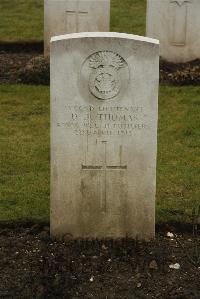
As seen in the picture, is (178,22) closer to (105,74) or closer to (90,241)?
(105,74)

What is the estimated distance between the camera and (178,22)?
11641 millimetres

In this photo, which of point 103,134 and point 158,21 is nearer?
point 103,134

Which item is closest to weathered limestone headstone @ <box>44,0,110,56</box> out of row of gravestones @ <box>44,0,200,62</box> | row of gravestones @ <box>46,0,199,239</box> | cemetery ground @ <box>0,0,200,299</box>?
row of gravestones @ <box>44,0,200,62</box>

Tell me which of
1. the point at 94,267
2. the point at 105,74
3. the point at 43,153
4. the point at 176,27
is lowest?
the point at 94,267

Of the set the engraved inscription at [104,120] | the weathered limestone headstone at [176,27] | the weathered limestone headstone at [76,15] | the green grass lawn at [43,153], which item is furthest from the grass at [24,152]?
the weathered limestone headstone at [176,27]

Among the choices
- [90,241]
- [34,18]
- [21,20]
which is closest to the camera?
[90,241]

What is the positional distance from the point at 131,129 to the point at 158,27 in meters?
6.15

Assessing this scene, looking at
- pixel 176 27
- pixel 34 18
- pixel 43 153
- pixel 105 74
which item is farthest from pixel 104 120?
→ pixel 34 18

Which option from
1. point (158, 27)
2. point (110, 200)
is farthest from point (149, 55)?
point (158, 27)

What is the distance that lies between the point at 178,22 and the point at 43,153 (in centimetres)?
447

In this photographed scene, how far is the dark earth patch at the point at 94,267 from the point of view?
5.27 meters

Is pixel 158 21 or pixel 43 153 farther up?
pixel 158 21

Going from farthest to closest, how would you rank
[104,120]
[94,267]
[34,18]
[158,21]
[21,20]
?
1. [34,18]
2. [21,20]
3. [158,21]
4. [104,120]
5. [94,267]

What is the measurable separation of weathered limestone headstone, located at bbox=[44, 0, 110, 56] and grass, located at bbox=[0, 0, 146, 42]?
4.95ft
